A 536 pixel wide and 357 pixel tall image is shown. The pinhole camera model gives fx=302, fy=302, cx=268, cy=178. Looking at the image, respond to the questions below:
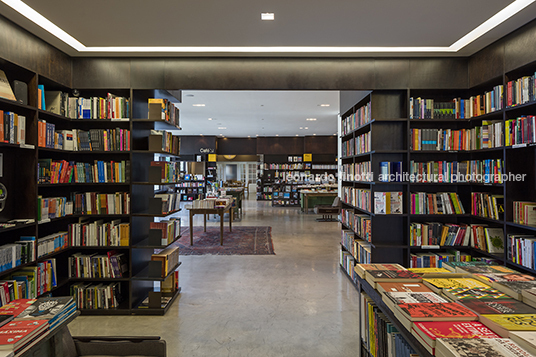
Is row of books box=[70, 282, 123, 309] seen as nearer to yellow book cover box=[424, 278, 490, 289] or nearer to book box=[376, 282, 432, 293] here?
book box=[376, 282, 432, 293]

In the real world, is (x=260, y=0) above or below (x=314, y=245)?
above

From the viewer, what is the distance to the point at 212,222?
1073 centimetres

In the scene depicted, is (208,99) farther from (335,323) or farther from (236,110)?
(335,323)

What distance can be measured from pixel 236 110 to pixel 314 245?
4.91 metres

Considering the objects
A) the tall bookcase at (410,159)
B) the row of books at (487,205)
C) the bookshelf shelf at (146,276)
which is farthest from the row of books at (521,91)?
the bookshelf shelf at (146,276)

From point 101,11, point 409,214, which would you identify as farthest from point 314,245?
point 101,11

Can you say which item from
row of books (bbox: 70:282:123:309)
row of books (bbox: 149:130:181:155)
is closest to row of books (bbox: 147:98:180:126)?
row of books (bbox: 149:130:181:155)

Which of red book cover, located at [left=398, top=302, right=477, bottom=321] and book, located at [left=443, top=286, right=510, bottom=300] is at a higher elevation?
red book cover, located at [left=398, top=302, right=477, bottom=321]

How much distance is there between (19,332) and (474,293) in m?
2.36

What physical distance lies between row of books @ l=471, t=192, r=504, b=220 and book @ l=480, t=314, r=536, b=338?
2.56 m

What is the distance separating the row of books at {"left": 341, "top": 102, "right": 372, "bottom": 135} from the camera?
429 centimetres

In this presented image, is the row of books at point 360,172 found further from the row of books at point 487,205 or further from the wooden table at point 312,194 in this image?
the wooden table at point 312,194

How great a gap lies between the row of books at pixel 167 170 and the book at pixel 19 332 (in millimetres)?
2427

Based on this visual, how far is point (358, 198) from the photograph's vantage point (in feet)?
15.4
